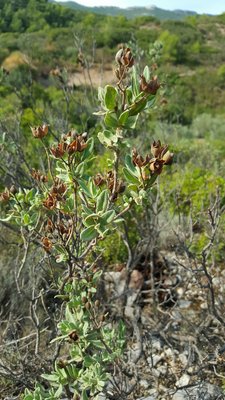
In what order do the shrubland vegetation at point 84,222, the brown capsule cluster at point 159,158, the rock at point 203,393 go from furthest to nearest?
1. the rock at point 203,393
2. the shrubland vegetation at point 84,222
3. the brown capsule cluster at point 159,158

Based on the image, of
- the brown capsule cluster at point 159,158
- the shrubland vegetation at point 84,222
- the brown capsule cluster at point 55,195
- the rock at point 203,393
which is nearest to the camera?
the brown capsule cluster at point 159,158

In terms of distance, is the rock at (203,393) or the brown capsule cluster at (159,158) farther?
the rock at (203,393)

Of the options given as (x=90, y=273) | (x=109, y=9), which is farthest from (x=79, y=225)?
(x=109, y=9)

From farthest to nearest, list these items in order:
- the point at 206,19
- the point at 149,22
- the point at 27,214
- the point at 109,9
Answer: the point at 109,9, the point at 206,19, the point at 149,22, the point at 27,214

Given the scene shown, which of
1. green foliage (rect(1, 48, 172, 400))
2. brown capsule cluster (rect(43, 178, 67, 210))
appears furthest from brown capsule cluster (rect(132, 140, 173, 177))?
brown capsule cluster (rect(43, 178, 67, 210))

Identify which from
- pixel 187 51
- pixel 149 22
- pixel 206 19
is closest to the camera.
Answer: pixel 187 51

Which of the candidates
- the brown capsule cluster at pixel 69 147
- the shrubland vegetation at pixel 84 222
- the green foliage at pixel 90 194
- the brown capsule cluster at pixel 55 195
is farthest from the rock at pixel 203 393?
the brown capsule cluster at pixel 69 147

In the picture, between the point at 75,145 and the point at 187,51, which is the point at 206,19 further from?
the point at 75,145

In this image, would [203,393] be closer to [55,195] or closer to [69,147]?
[55,195]

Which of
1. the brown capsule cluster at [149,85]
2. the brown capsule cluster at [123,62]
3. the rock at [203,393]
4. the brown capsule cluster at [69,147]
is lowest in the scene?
the rock at [203,393]

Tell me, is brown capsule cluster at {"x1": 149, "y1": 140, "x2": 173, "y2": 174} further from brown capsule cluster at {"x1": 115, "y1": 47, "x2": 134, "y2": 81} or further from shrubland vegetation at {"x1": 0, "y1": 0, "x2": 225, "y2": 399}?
brown capsule cluster at {"x1": 115, "y1": 47, "x2": 134, "y2": 81}

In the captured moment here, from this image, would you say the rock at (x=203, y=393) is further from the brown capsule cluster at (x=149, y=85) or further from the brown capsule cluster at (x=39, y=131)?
the brown capsule cluster at (x=149, y=85)

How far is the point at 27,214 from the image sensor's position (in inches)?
60.8

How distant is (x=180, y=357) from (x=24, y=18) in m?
27.9
